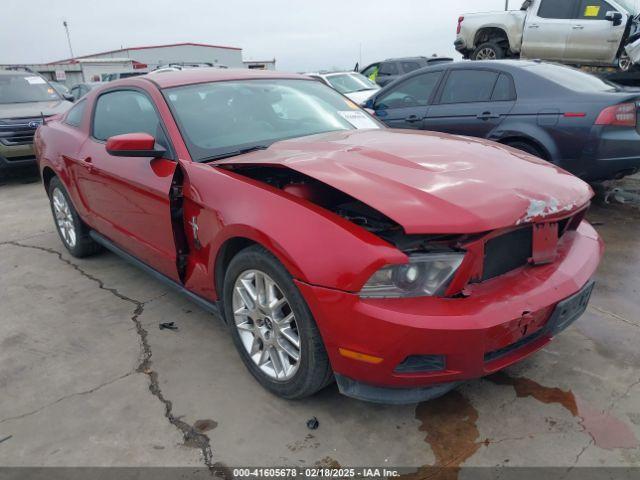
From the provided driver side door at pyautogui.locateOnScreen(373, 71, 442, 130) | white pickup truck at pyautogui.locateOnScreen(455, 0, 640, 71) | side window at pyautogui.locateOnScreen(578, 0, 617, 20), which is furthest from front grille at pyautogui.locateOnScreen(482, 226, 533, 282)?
side window at pyautogui.locateOnScreen(578, 0, 617, 20)

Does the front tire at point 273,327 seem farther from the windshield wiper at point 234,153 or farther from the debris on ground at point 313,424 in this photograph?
the windshield wiper at point 234,153

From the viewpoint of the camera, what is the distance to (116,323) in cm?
318

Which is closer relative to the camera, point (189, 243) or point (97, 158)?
point (189, 243)

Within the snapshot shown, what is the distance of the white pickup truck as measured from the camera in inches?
347

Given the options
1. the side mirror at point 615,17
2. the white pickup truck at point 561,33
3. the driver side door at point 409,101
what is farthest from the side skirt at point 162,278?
the side mirror at point 615,17

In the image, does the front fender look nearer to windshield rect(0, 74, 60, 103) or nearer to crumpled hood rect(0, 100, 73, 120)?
crumpled hood rect(0, 100, 73, 120)

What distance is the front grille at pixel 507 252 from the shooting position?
201 cm

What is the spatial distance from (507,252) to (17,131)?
8.02 metres

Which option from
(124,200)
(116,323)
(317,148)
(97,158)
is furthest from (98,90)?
(317,148)

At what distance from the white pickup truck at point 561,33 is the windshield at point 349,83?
2.14 meters

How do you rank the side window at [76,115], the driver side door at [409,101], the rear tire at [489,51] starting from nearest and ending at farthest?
the side window at [76,115], the driver side door at [409,101], the rear tire at [489,51]

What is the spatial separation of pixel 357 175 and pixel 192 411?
1360 mm

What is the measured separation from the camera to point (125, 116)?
3385 mm

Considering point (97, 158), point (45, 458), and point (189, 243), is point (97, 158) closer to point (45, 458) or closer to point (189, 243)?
point (189, 243)
